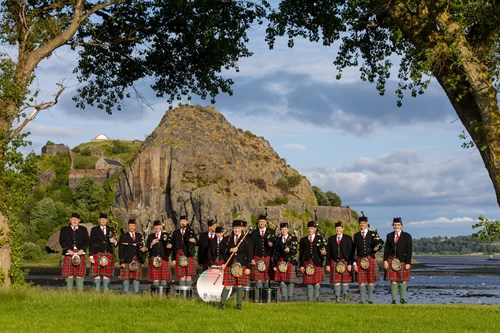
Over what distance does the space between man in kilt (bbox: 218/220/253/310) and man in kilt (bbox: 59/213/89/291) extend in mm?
5332

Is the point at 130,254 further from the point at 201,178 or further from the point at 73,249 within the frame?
the point at 201,178

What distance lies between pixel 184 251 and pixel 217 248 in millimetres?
2756

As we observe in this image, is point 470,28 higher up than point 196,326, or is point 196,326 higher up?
point 470,28

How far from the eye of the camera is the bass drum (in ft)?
56.6

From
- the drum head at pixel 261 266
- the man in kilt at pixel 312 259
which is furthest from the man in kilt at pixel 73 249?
the man in kilt at pixel 312 259

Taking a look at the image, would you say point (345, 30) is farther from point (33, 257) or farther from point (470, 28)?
point (33, 257)

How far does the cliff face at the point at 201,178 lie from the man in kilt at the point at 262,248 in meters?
89.9

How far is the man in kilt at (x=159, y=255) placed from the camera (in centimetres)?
2141

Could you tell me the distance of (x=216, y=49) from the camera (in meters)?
23.4

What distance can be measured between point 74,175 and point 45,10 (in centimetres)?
12205

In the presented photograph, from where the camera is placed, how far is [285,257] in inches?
818

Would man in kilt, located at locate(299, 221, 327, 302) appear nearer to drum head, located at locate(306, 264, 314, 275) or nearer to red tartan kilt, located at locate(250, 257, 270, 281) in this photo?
drum head, located at locate(306, 264, 314, 275)

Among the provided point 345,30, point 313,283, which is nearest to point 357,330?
point 313,283

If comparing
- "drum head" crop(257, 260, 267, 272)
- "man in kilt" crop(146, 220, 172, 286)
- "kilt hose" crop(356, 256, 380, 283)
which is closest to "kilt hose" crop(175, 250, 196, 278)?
"man in kilt" crop(146, 220, 172, 286)
